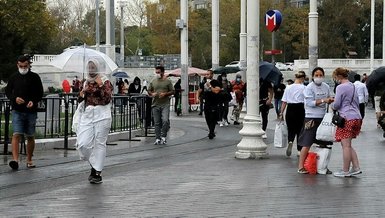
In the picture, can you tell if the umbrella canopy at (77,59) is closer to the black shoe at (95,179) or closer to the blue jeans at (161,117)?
the blue jeans at (161,117)

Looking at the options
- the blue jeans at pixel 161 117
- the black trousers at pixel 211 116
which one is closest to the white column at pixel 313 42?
the black trousers at pixel 211 116

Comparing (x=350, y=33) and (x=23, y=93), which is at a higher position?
(x=350, y=33)

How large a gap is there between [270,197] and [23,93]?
542 centimetres

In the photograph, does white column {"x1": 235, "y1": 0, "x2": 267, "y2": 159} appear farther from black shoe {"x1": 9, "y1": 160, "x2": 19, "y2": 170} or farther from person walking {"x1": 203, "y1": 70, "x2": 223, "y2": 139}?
person walking {"x1": 203, "y1": 70, "x2": 223, "y2": 139}

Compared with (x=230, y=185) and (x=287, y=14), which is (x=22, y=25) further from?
(x=230, y=185)

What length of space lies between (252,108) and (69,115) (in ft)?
22.3

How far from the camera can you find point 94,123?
12.0 m

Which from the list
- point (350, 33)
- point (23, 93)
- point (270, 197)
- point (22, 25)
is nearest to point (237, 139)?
point (23, 93)

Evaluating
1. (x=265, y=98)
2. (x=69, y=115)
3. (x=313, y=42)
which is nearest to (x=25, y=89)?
(x=69, y=115)

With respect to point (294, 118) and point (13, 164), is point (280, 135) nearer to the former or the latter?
point (294, 118)

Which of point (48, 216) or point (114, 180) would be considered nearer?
point (48, 216)

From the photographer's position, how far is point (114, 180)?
41.2 ft

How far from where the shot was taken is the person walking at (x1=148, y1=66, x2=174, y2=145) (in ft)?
63.4

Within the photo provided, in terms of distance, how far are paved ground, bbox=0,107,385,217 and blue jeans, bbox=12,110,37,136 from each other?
684 millimetres
